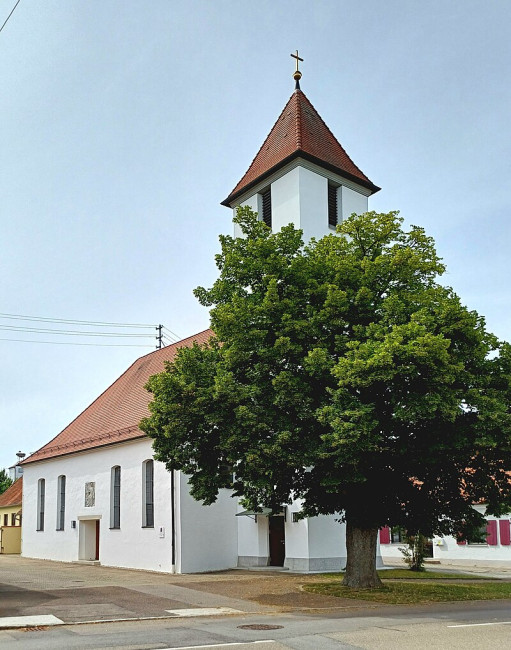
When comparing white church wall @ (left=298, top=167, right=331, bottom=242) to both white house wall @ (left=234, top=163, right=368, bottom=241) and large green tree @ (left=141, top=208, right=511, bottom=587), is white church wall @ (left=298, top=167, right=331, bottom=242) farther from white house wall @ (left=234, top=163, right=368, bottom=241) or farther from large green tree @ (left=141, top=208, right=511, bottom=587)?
large green tree @ (left=141, top=208, right=511, bottom=587)

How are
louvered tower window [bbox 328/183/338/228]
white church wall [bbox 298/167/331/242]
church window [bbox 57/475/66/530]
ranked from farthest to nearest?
church window [bbox 57/475/66/530]
louvered tower window [bbox 328/183/338/228]
white church wall [bbox 298/167/331/242]

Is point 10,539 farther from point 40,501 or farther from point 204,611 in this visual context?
point 204,611

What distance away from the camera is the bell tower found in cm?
3025

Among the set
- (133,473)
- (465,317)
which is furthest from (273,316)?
(133,473)

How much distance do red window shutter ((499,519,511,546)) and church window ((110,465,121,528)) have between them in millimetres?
18364

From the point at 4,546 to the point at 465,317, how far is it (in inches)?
1541

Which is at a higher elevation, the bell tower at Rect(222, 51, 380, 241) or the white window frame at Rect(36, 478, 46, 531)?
the bell tower at Rect(222, 51, 380, 241)

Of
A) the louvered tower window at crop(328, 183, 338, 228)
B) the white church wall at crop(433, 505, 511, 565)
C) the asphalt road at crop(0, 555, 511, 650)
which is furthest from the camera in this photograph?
the white church wall at crop(433, 505, 511, 565)

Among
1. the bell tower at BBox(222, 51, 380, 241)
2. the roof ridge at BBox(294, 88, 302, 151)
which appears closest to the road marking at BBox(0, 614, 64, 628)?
the bell tower at BBox(222, 51, 380, 241)

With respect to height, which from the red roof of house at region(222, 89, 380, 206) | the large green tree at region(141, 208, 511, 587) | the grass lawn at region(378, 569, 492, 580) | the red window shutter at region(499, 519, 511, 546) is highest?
the red roof of house at region(222, 89, 380, 206)

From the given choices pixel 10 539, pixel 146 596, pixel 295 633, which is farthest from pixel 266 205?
pixel 10 539

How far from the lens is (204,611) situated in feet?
51.6

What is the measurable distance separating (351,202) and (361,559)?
1681cm

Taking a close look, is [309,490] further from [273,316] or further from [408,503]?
[273,316]
